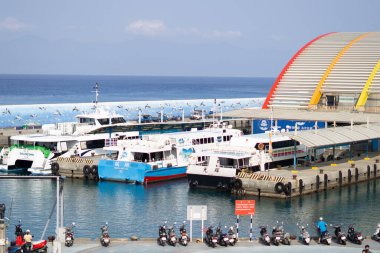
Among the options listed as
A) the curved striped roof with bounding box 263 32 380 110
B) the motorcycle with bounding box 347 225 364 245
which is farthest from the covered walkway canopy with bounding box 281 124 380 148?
the motorcycle with bounding box 347 225 364 245

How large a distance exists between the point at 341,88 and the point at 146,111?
6023cm

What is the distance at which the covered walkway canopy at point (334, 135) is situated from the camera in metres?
67.8

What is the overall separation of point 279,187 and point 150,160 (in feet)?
43.9

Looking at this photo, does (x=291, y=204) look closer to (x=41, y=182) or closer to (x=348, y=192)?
(x=348, y=192)

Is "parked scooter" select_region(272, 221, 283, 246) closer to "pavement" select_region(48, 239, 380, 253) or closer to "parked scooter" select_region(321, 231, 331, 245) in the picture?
"pavement" select_region(48, 239, 380, 253)

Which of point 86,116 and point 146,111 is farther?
point 146,111

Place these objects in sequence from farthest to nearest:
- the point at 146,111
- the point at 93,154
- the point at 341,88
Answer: the point at 146,111
the point at 341,88
the point at 93,154

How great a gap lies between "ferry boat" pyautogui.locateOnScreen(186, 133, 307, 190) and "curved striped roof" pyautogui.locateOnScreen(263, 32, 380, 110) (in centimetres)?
2215

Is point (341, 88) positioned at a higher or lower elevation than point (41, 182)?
higher

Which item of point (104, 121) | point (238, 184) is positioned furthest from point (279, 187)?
point (104, 121)

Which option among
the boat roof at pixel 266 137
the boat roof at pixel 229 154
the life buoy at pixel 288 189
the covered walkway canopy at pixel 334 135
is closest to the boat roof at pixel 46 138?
the boat roof at pixel 229 154

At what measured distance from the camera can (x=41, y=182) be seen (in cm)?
7244

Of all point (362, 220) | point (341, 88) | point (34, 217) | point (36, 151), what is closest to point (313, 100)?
point (341, 88)

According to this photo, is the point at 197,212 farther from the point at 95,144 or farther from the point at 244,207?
the point at 95,144
